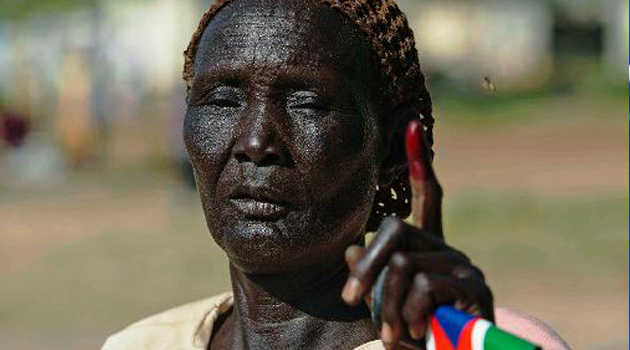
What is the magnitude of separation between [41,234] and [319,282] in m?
14.2

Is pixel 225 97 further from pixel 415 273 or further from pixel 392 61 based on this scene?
pixel 415 273

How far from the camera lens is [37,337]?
11.2 m

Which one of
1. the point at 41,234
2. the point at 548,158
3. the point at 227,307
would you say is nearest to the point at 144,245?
the point at 41,234

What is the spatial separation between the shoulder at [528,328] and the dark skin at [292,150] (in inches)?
11.9

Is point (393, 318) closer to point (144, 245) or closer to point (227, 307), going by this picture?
point (227, 307)

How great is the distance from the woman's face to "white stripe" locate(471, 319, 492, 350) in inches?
31.4

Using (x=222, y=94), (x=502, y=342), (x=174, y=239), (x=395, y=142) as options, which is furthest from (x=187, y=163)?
(x=502, y=342)

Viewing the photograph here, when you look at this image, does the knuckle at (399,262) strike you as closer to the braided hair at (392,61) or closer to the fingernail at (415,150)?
the fingernail at (415,150)

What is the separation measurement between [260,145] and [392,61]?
1.34 ft

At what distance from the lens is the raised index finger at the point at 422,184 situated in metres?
2.40

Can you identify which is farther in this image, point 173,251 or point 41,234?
point 41,234

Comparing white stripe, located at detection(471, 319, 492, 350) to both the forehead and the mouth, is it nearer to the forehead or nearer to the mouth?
the mouth

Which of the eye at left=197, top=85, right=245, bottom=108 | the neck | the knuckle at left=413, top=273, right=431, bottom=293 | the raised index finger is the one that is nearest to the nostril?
the eye at left=197, top=85, right=245, bottom=108

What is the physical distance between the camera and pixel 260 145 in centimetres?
306
